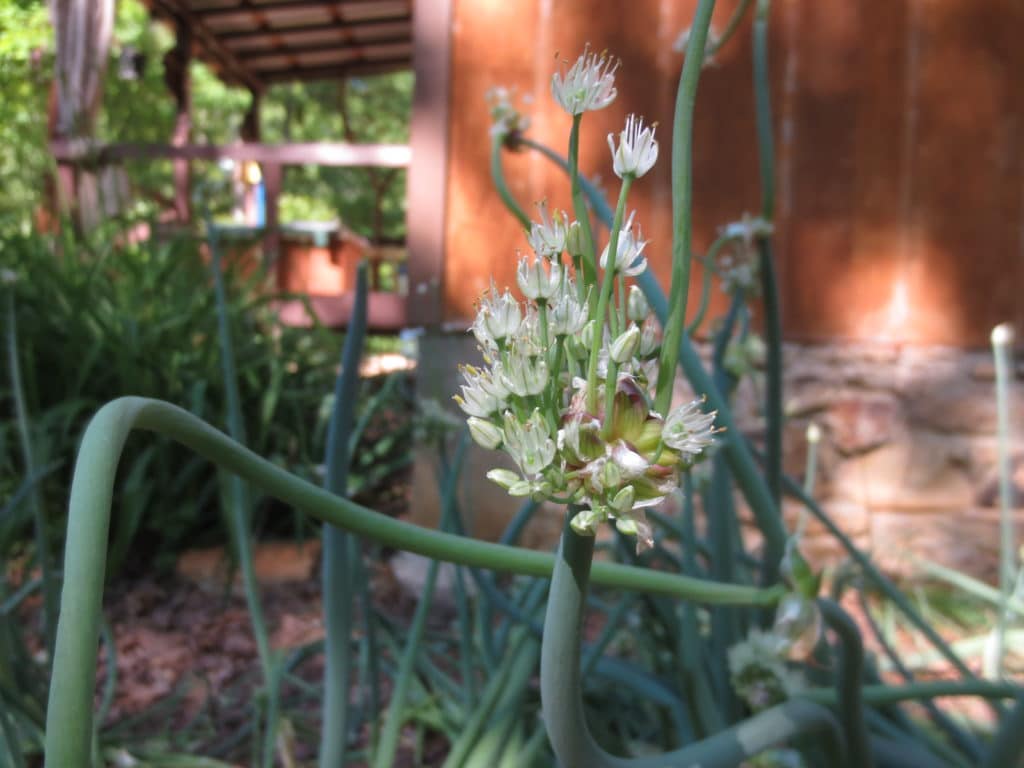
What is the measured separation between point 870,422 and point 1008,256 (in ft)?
1.64

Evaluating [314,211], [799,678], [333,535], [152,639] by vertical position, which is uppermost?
[314,211]

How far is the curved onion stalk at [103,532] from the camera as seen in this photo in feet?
0.61

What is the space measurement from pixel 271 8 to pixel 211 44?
42 cm

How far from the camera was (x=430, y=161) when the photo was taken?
2.04 meters

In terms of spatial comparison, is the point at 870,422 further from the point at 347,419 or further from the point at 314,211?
the point at 314,211

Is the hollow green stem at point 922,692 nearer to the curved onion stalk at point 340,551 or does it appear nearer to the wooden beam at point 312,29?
the curved onion stalk at point 340,551

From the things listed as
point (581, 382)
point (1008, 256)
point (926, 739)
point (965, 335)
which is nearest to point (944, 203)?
point (1008, 256)

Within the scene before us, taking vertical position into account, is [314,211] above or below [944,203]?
above

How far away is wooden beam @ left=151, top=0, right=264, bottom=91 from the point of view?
3.99m

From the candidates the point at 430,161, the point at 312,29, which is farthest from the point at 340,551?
the point at 312,29

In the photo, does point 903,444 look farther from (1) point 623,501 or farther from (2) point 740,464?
(1) point 623,501

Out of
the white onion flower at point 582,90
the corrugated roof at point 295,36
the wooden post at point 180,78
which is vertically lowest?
the white onion flower at point 582,90

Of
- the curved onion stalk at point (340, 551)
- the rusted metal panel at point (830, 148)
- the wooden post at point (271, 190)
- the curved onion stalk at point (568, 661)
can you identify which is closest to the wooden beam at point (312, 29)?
the wooden post at point (271, 190)

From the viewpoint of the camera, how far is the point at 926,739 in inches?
25.7
